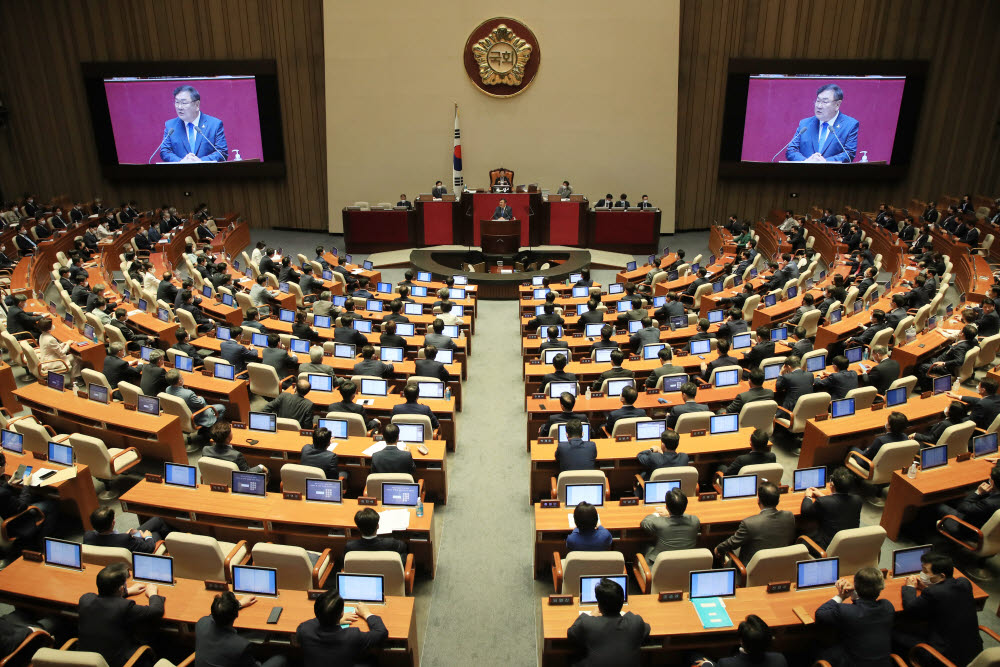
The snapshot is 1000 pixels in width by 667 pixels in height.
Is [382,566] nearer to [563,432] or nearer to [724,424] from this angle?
[563,432]

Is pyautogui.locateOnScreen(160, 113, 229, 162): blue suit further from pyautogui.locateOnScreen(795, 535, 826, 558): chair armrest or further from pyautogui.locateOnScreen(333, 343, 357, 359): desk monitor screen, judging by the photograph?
pyautogui.locateOnScreen(795, 535, 826, 558): chair armrest

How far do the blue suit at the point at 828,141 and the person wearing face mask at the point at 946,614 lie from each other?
55.8 ft

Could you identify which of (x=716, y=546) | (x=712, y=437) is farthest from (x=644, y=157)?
(x=716, y=546)

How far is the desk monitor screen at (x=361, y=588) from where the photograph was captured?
464cm

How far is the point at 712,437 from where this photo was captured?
684cm

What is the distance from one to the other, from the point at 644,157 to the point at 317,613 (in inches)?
682

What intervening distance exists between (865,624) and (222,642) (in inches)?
154

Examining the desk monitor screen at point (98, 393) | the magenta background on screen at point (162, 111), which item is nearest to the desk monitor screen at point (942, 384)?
the desk monitor screen at point (98, 393)

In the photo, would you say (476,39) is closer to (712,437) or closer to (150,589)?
(712,437)

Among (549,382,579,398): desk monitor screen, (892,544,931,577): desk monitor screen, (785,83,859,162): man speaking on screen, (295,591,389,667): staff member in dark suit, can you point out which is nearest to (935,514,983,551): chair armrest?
(892,544,931,577): desk monitor screen

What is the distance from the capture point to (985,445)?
6.36 metres

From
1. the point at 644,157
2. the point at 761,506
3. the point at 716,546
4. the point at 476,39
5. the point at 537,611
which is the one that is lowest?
the point at 537,611

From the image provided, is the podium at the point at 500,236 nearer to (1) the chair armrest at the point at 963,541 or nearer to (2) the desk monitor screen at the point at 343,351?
(2) the desk monitor screen at the point at 343,351

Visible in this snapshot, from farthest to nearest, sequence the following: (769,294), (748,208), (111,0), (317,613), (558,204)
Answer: (748,208)
(111,0)
(558,204)
(769,294)
(317,613)
